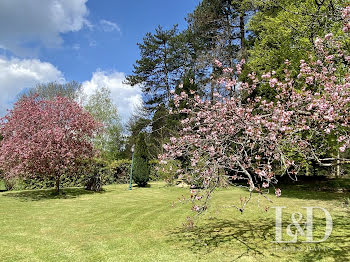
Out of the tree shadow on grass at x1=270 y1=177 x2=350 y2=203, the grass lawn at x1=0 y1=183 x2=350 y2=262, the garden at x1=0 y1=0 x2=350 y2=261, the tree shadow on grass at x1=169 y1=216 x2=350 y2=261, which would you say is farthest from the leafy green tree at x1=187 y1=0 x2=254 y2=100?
the tree shadow on grass at x1=169 y1=216 x2=350 y2=261

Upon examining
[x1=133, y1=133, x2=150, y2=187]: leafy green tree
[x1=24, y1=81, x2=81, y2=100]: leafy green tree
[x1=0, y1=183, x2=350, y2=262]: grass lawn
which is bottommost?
[x1=0, y1=183, x2=350, y2=262]: grass lawn

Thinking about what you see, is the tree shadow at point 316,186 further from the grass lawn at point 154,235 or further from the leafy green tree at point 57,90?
the leafy green tree at point 57,90

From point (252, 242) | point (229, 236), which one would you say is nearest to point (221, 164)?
point (252, 242)

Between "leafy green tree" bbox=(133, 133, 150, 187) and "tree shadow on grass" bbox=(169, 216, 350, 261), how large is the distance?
10301 millimetres

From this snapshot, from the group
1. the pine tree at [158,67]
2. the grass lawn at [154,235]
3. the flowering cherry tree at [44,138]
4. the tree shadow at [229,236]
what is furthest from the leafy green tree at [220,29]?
the tree shadow at [229,236]

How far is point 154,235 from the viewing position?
19.9ft

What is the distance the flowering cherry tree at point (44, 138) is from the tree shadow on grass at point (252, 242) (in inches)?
302

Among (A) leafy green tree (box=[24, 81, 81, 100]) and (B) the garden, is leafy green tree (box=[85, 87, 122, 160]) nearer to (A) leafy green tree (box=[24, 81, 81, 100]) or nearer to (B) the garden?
(B) the garden

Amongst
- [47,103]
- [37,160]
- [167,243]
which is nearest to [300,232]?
[167,243]

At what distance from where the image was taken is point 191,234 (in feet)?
20.3

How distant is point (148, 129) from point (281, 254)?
953 inches

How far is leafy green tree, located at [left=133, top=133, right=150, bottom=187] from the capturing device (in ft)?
55.8

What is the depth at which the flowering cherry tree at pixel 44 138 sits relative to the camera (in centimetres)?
1130

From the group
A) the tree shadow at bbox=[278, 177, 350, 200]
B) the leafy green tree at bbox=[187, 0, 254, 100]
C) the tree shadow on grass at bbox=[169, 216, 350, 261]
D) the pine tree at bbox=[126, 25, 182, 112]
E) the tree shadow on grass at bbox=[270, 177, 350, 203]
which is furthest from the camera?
the pine tree at bbox=[126, 25, 182, 112]
